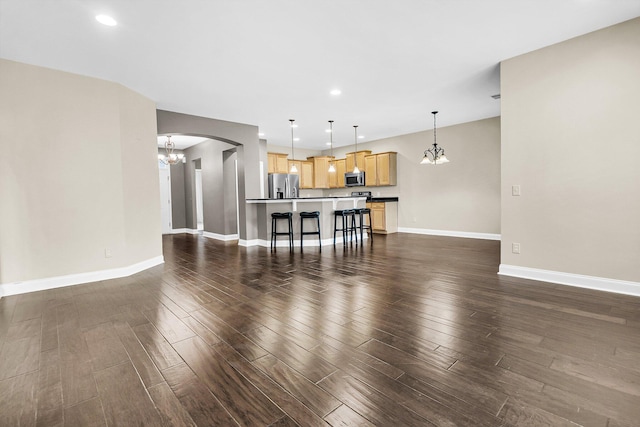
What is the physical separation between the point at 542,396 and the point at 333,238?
Answer: 17.0ft

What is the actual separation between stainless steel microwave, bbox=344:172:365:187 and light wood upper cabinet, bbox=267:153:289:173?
1.89m

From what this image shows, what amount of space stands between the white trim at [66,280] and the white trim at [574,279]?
5.16m

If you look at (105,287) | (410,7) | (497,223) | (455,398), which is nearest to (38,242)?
(105,287)

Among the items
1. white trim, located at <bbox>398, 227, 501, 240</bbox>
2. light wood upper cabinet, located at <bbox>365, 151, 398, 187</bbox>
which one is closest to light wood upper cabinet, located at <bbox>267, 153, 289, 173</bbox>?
light wood upper cabinet, located at <bbox>365, 151, 398, 187</bbox>

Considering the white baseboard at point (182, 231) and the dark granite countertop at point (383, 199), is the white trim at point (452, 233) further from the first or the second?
the white baseboard at point (182, 231)

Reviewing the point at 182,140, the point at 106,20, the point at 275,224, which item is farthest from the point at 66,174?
the point at 182,140

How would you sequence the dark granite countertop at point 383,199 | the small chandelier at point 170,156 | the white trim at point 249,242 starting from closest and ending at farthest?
the white trim at point 249,242 < the small chandelier at point 170,156 < the dark granite countertop at point 383,199

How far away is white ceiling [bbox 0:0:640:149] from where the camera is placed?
259cm

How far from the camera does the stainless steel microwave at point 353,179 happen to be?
8836 mm

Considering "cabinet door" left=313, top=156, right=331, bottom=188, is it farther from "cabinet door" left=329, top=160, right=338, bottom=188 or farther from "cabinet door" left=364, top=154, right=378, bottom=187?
"cabinet door" left=364, top=154, right=378, bottom=187

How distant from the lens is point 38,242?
11.7 feet

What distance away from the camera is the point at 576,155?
3.28 meters

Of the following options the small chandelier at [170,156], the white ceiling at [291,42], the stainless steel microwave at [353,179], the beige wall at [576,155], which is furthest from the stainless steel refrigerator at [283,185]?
the beige wall at [576,155]

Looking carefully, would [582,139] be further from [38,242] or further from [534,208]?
[38,242]
